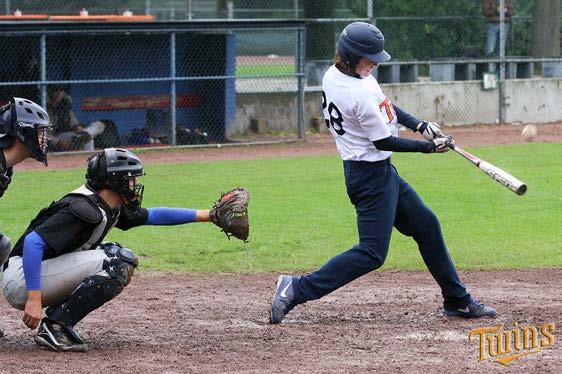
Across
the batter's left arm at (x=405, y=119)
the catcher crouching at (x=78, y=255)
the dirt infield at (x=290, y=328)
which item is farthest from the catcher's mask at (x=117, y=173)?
the batter's left arm at (x=405, y=119)

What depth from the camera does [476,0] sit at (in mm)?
22500

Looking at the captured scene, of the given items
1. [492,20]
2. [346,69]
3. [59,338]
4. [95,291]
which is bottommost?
[59,338]

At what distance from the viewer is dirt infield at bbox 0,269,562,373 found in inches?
202

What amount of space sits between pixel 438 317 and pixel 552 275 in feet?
5.79

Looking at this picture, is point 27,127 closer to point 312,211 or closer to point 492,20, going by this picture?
point 312,211

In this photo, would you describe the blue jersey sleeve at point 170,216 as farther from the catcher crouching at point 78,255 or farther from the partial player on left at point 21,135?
the partial player on left at point 21,135

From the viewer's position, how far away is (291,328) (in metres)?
6.02

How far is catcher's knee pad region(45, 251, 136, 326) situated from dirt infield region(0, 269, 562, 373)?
219mm

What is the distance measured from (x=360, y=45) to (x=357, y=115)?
1.32 ft

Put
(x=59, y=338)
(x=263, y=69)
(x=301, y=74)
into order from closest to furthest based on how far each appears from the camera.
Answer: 1. (x=59, y=338)
2. (x=301, y=74)
3. (x=263, y=69)

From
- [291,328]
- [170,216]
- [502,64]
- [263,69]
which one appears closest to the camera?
[170,216]

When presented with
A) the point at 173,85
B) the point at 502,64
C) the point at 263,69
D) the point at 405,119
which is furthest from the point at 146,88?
the point at 405,119

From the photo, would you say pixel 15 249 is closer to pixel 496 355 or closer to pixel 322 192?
pixel 496 355

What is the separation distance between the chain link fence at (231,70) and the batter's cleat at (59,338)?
9840 mm
